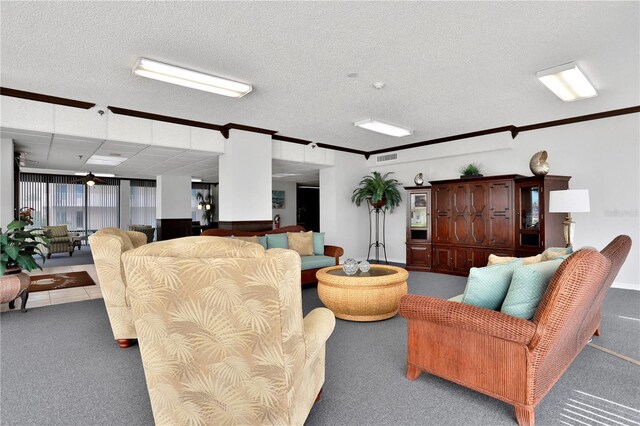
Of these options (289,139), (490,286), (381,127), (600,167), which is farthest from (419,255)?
(490,286)

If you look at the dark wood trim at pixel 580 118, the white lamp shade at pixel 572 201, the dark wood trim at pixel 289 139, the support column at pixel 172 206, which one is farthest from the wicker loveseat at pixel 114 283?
the support column at pixel 172 206

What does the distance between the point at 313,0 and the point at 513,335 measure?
2536 millimetres

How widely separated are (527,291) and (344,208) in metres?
6.40

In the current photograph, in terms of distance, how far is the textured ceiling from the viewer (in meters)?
2.69

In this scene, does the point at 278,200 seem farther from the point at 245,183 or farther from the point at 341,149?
the point at 245,183

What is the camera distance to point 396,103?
193 inches

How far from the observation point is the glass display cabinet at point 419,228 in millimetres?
7184

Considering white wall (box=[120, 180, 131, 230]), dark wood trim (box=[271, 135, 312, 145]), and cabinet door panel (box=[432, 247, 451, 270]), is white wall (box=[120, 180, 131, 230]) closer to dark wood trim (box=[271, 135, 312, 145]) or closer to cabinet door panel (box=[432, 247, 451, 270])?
dark wood trim (box=[271, 135, 312, 145])

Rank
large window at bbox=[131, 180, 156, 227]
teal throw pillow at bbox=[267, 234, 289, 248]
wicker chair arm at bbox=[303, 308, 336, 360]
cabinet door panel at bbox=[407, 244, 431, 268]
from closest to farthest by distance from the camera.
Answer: wicker chair arm at bbox=[303, 308, 336, 360]
teal throw pillow at bbox=[267, 234, 289, 248]
cabinet door panel at bbox=[407, 244, 431, 268]
large window at bbox=[131, 180, 156, 227]

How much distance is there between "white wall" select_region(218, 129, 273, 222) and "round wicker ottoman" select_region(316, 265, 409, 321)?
2697mm

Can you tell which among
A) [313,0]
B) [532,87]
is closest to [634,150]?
[532,87]

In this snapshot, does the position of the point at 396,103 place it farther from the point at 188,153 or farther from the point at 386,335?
the point at 188,153

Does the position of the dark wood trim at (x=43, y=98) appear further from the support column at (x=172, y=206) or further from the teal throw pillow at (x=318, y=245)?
the support column at (x=172, y=206)

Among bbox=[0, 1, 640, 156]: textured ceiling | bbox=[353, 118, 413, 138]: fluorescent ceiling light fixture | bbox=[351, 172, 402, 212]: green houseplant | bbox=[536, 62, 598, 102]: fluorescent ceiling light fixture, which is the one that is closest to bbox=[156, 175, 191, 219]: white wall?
bbox=[351, 172, 402, 212]: green houseplant
